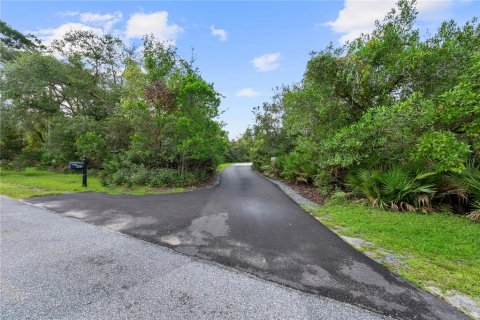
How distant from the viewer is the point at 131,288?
2.43 meters

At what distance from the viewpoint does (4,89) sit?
12.9m

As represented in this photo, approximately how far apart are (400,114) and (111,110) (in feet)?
53.4

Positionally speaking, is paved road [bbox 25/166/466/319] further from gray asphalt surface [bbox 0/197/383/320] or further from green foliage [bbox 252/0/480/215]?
green foliage [bbox 252/0/480/215]

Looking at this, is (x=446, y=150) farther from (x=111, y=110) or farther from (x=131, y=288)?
(x=111, y=110)

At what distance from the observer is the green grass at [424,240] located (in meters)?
2.60

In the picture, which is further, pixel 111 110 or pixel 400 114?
pixel 111 110

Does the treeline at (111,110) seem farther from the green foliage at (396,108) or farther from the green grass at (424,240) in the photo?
the green grass at (424,240)

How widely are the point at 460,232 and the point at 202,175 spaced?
31.6 ft

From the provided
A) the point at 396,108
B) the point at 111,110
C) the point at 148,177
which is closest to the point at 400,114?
the point at 396,108

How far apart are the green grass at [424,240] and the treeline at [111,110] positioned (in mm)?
6643

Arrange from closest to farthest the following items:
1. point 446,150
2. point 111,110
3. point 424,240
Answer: point 424,240 < point 446,150 < point 111,110

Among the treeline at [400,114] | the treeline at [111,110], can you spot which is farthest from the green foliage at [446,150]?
the treeline at [111,110]

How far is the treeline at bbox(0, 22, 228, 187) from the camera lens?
9758mm

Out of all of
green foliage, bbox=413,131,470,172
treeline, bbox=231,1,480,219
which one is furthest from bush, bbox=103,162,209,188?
green foliage, bbox=413,131,470,172
